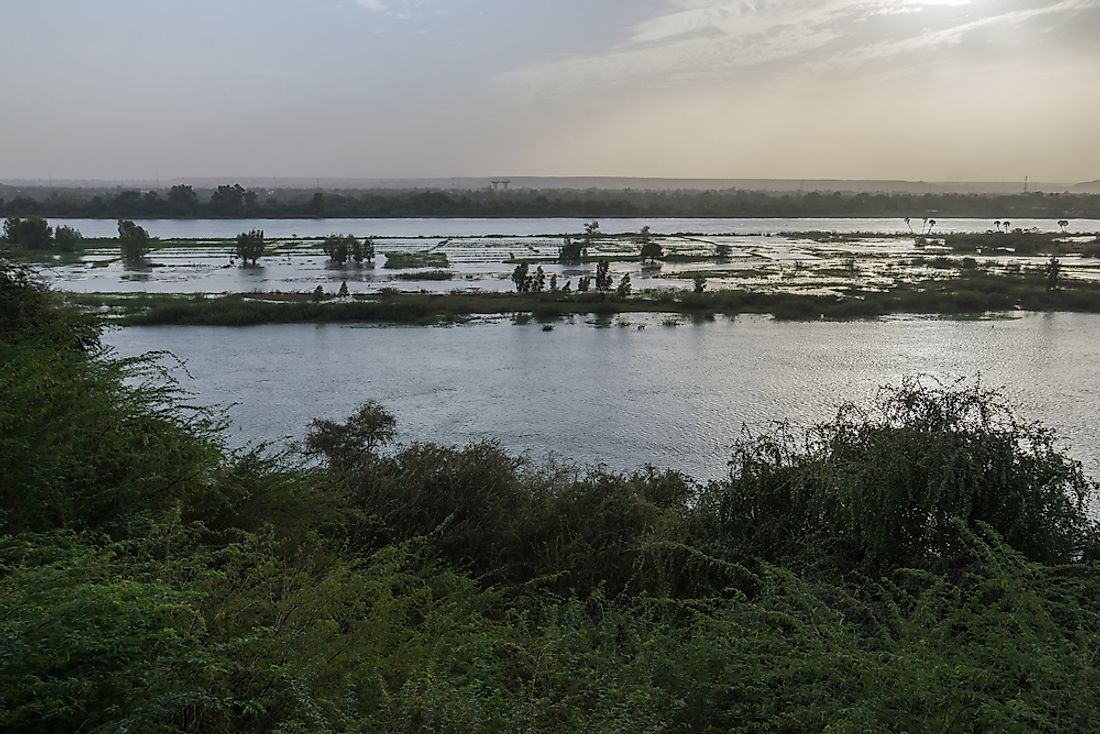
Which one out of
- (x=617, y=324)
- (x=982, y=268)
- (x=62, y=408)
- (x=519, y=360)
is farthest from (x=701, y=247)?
(x=62, y=408)

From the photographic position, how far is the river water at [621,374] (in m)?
14.5

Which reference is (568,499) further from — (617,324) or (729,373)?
(617,324)

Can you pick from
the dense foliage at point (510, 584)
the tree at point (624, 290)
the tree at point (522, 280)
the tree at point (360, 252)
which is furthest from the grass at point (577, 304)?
the dense foliage at point (510, 584)

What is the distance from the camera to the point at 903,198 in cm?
12338

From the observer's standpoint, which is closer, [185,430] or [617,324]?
[185,430]

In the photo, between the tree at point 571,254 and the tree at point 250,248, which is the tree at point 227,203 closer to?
the tree at point 250,248

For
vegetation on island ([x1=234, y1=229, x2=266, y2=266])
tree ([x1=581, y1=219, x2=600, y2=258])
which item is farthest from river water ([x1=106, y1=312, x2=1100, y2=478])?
tree ([x1=581, y1=219, x2=600, y2=258])

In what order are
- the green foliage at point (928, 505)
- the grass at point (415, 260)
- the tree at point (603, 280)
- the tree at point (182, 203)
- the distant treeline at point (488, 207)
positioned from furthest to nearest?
the tree at point (182, 203) → the distant treeline at point (488, 207) → the grass at point (415, 260) → the tree at point (603, 280) → the green foliage at point (928, 505)

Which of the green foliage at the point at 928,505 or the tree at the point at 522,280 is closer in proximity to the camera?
the green foliage at the point at 928,505

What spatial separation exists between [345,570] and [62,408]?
9.40ft

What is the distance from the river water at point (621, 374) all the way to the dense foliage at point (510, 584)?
4.61 m

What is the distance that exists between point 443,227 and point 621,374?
6377cm

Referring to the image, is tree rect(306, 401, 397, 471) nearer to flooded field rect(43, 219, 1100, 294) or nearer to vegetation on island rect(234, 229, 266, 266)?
flooded field rect(43, 219, 1100, 294)

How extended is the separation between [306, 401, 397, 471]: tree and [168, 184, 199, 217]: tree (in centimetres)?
8761
